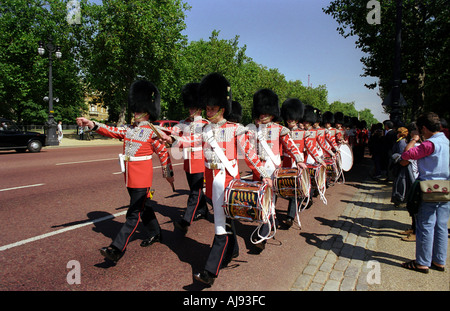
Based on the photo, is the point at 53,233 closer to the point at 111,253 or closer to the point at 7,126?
the point at 111,253

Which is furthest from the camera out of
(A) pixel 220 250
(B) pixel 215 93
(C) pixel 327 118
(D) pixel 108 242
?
(C) pixel 327 118

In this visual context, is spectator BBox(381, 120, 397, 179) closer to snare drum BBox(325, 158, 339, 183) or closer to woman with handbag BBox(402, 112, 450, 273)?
snare drum BBox(325, 158, 339, 183)

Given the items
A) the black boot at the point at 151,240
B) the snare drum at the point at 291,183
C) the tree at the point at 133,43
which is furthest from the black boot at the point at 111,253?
the tree at the point at 133,43

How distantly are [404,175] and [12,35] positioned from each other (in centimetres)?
3893

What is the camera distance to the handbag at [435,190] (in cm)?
362

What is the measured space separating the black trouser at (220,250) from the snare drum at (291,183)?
1206mm

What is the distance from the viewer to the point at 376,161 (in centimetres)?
1145

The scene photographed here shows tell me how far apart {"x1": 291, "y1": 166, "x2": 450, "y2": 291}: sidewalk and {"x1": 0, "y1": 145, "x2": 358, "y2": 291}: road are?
0.72ft

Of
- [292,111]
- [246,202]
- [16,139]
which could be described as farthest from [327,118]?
[16,139]

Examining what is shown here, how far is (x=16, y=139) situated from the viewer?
16.8 meters

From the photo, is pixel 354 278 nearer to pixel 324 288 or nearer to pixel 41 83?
pixel 324 288

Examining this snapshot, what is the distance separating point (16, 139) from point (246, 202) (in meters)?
17.9

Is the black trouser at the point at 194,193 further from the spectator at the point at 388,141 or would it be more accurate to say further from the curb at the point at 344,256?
the spectator at the point at 388,141
